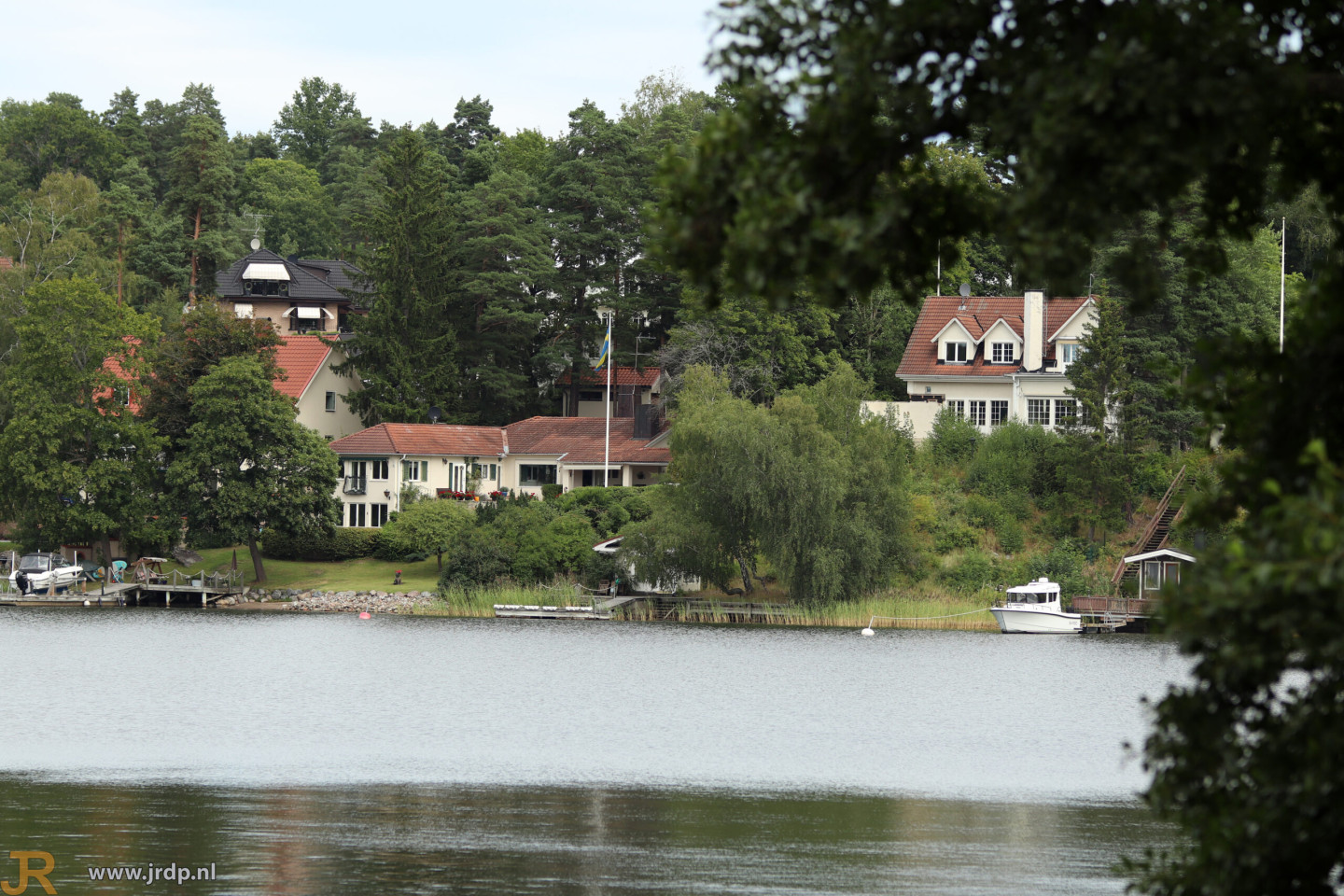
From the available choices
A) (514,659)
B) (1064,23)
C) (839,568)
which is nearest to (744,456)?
(839,568)

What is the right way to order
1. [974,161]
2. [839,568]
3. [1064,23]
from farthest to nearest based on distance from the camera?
[974,161], [839,568], [1064,23]

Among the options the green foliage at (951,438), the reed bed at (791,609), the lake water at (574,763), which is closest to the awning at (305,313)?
the reed bed at (791,609)

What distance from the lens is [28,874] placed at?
16359 millimetres

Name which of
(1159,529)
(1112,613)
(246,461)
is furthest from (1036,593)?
(246,461)

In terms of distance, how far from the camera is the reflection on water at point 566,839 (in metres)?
17.1

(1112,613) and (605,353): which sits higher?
(605,353)

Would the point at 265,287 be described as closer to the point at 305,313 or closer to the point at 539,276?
the point at 305,313

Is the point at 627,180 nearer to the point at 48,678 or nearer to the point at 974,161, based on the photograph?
the point at 974,161

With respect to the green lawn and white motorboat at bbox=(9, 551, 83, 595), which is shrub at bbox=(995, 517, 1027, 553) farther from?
white motorboat at bbox=(9, 551, 83, 595)

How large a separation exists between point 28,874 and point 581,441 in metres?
66.7

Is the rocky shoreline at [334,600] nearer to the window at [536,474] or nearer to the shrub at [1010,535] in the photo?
the window at [536,474]

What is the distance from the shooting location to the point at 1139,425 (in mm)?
67688

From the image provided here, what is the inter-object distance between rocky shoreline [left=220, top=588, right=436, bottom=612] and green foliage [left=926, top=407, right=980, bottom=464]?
83.4 ft

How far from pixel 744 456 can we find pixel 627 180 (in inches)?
1245
